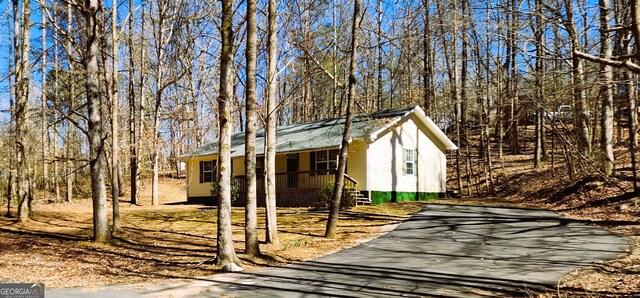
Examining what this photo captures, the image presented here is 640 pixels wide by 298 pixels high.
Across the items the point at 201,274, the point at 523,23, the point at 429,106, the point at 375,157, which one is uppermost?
the point at 429,106

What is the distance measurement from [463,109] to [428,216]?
1608 centimetres

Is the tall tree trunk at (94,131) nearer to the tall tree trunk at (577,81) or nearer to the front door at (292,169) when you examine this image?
the tall tree trunk at (577,81)

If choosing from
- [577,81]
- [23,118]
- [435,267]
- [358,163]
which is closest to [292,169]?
[358,163]

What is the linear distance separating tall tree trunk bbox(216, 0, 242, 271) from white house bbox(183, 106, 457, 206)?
1120 centimetres

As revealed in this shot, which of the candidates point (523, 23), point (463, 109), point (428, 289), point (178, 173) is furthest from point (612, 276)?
point (178, 173)

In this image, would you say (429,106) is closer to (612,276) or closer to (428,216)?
(428,216)

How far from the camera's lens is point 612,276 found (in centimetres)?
753

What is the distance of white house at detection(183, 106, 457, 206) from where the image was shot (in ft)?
72.0

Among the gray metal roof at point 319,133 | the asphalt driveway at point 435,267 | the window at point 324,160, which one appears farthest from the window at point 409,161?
the asphalt driveway at point 435,267

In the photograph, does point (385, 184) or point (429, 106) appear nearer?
point (385, 184)

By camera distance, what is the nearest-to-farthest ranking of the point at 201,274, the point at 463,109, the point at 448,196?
1. the point at 201,274
2. the point at 448,196
3. the point at 463,109

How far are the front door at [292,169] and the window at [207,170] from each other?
5411 millimetres

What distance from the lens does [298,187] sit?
24.0 meters

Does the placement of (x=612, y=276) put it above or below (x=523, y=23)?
below
